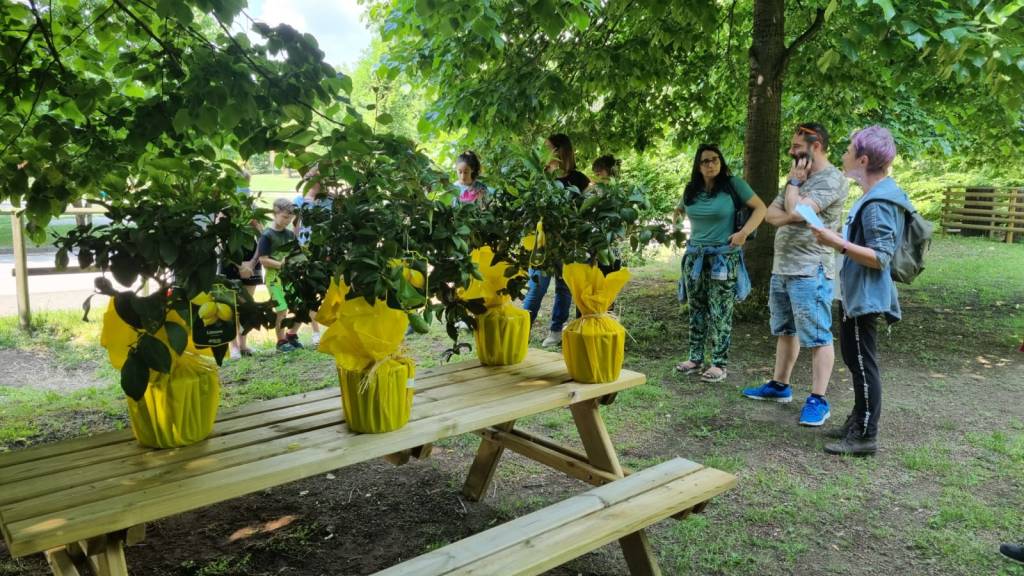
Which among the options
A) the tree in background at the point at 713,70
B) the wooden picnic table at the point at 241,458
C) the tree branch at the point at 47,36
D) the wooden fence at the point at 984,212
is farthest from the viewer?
the wooden fence at the point at 984,212

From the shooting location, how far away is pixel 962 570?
2809 millimetres

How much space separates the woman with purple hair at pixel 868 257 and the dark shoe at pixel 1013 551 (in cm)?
107

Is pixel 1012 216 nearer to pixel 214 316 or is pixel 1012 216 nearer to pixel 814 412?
pixel 814 412

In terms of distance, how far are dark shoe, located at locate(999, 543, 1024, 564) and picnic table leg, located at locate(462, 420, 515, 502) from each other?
2.14m

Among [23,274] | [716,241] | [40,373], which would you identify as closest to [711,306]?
[716,241]

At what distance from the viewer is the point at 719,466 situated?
12.5ft

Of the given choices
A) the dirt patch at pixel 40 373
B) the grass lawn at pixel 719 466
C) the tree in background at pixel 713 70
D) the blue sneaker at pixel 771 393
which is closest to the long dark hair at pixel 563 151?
the tree in background at pixel 713 70

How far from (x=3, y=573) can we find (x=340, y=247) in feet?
6.88

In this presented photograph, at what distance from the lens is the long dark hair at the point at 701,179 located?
17.1 ft

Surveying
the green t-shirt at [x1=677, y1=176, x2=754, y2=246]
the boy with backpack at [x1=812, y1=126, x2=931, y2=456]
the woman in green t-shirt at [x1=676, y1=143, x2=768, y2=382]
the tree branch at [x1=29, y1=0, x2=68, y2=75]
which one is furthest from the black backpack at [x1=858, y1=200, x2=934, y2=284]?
the tree branch at [x1=29, y1=0, x2=68, y2=75]

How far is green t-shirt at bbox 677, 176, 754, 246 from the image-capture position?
5176 mm

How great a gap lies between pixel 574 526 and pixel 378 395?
735mm

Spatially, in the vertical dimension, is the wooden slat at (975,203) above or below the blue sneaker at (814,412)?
above

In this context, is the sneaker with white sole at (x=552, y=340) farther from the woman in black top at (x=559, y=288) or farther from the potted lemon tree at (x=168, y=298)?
the potted lemon tree at (x=168, y=298)
